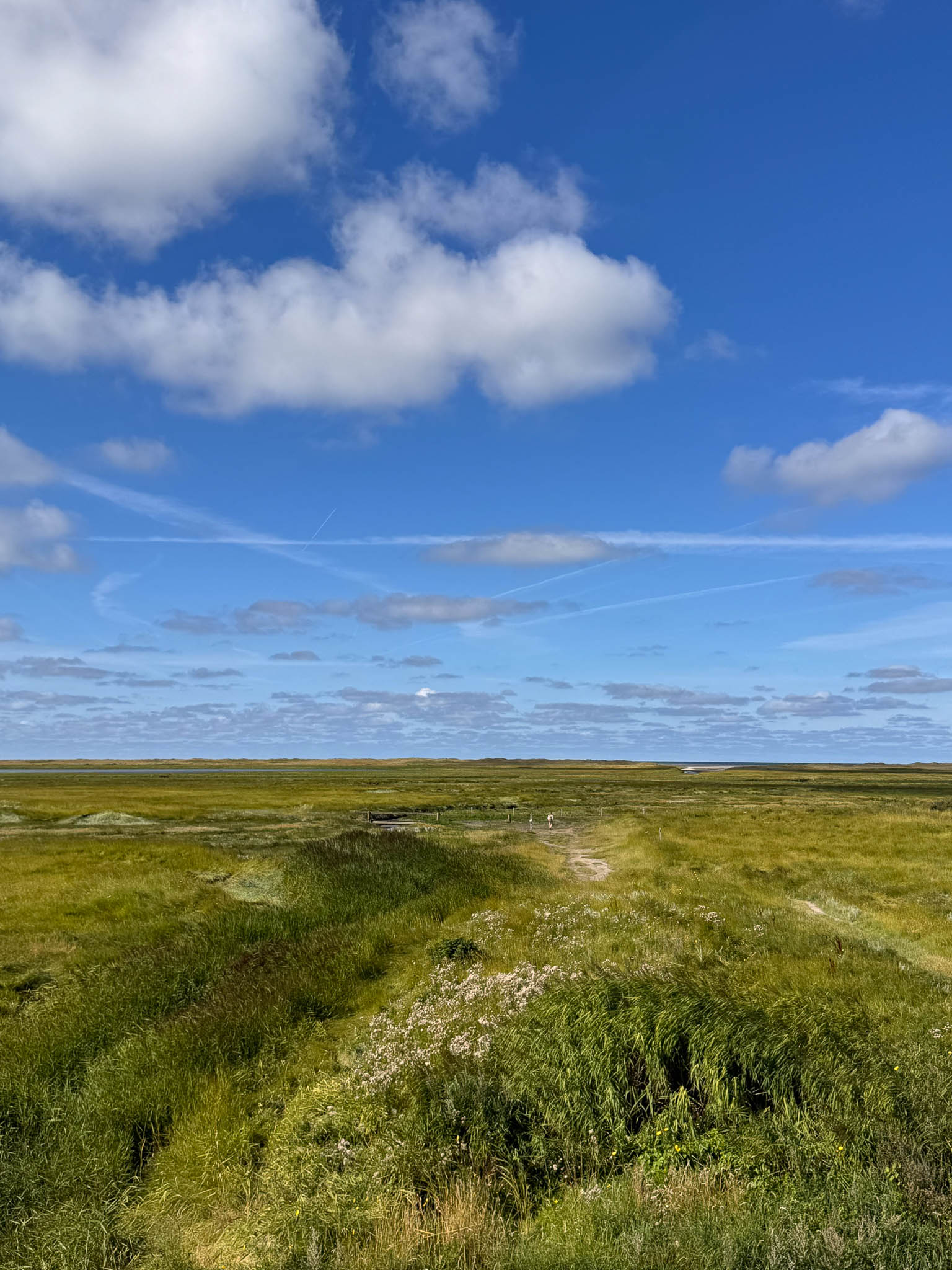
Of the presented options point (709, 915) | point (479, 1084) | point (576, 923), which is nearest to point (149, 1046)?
point (479, 1084)

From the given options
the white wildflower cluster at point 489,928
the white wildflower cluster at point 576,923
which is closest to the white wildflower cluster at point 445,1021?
the white wildflower cluster at point 576,923

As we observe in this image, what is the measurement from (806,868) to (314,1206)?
27.9 m

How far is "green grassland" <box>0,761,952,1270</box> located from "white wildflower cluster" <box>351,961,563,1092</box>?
0.19 feet

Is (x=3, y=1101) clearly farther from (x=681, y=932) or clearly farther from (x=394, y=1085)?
(x=681, y=932)

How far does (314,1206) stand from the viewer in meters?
7.38

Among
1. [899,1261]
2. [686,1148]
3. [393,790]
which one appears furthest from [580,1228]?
[393,790]

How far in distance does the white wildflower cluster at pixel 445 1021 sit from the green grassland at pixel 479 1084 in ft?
0.19

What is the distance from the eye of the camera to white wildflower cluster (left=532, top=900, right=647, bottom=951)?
47.0ft

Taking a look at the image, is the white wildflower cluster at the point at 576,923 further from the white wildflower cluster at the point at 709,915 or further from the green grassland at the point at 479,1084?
the white wildflower cluster at the point at 709,915

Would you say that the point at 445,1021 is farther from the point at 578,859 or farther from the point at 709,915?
the point at 578,859

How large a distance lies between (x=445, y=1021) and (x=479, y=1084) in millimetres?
2236

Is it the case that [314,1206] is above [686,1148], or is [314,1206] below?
below

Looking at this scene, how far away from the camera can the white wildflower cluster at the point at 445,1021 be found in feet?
31.4

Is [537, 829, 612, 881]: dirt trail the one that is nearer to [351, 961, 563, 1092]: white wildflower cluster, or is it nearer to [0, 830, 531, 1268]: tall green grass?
[0, 830, 531, 1268]: tall green grass
